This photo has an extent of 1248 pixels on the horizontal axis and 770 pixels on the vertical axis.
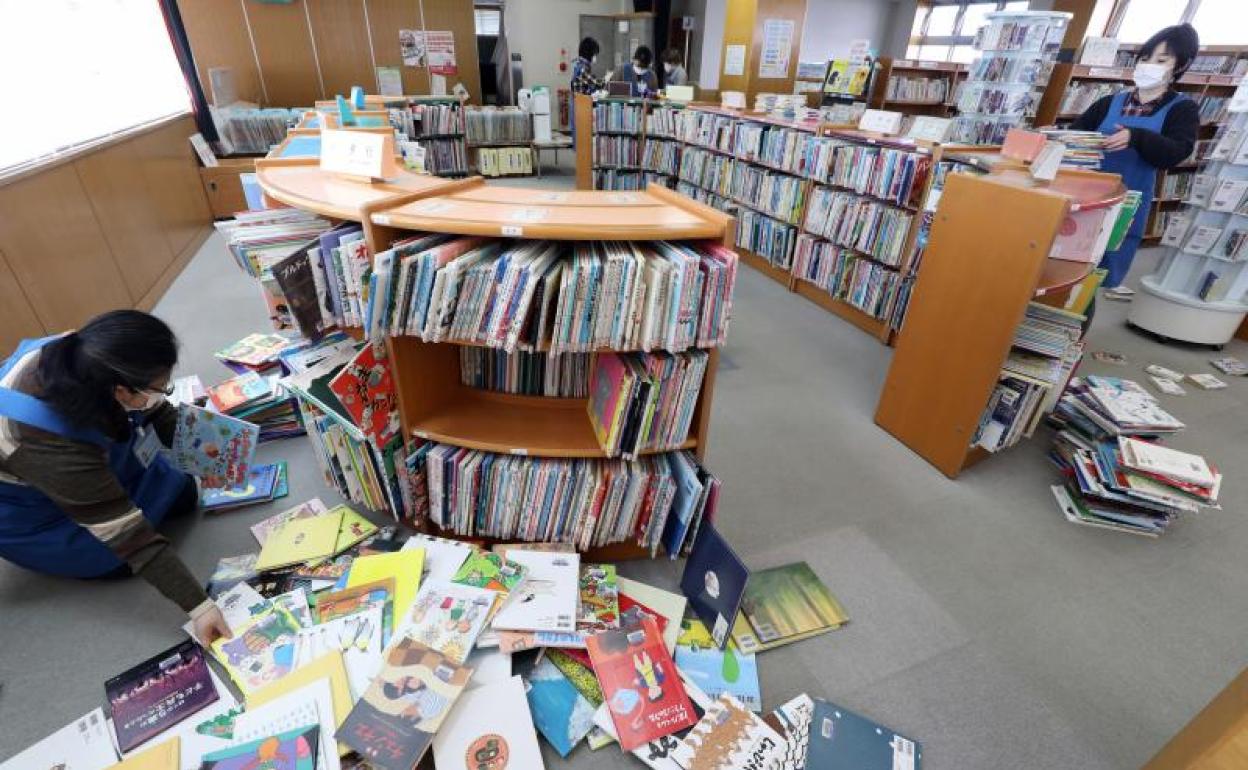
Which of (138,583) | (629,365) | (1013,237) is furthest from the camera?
(1013,237)

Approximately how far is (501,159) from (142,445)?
7.07 metres

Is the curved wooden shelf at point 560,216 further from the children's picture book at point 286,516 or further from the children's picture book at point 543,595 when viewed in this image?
the children's picture book at point 286,516

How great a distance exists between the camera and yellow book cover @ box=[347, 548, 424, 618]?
5.64 ft

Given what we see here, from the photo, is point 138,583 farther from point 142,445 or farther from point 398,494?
point 398,494

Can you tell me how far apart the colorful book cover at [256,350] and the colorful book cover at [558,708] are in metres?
2.10

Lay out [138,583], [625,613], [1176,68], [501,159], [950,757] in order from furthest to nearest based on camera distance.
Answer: [501,159] < [1176,68] < [138,583] < [625,613] < [950,757]

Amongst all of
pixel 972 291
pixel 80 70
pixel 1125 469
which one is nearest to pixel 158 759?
pixel 972 291

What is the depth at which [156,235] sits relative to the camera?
430 centimetres

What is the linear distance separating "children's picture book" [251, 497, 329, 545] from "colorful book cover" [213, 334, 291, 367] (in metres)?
0.93

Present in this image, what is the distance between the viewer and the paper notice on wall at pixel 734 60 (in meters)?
5.55

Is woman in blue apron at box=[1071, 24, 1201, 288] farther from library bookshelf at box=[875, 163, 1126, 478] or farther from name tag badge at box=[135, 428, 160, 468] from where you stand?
name tag badge at box=[135, 428, 160, 468]

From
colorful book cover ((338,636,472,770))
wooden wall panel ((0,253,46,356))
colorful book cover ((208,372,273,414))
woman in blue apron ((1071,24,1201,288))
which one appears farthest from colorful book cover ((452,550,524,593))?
woman in blue apron ((1071,24,1201,288))

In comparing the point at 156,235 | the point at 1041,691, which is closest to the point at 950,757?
the point at 1041,691

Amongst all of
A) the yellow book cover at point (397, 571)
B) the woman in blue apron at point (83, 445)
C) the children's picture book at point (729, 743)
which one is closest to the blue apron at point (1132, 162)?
the children's picture book at point (729, 743)
